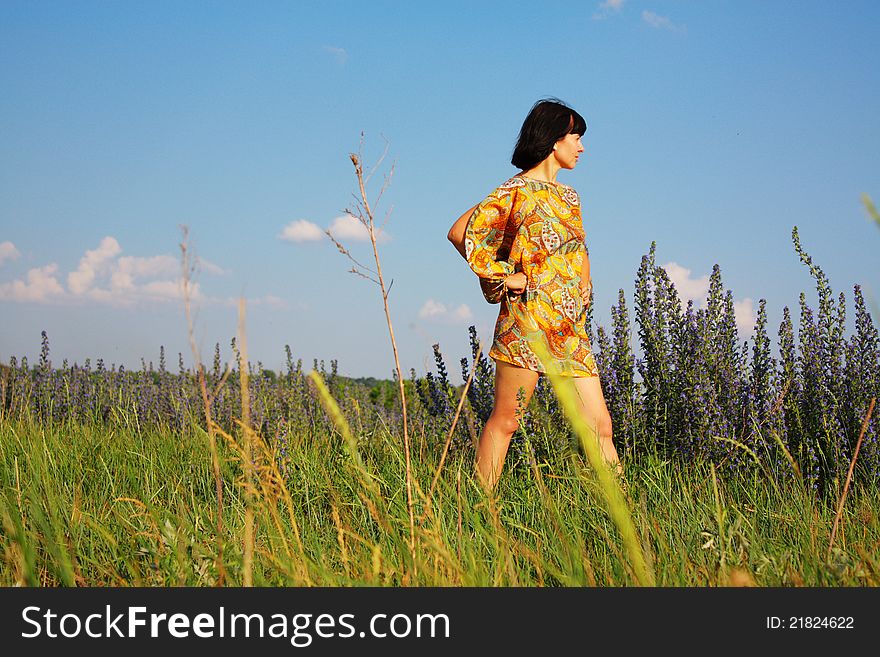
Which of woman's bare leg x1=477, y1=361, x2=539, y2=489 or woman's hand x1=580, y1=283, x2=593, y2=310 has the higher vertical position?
woman's hand x1=580, y1=283, x2=593, y2=310

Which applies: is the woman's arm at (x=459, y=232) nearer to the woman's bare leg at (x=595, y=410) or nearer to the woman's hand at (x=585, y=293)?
the woman's hand at (x=585, y=293)

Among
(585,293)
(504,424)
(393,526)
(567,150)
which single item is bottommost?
(393,526)

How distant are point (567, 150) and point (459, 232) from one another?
0.71 metres

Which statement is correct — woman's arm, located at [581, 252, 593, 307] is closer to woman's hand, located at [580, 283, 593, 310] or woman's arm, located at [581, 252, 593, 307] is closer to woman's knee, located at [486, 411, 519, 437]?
woman's hand, located at [580, 283, 593, 310]

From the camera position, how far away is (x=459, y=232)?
11.8 ft

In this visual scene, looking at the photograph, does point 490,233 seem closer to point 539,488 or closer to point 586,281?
point 586,281

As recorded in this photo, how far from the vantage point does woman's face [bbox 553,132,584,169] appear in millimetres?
3766

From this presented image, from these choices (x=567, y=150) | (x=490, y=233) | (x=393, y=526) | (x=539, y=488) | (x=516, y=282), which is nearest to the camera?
(x=539, y=488)

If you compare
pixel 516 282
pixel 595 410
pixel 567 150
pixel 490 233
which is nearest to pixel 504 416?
pixel 595 410

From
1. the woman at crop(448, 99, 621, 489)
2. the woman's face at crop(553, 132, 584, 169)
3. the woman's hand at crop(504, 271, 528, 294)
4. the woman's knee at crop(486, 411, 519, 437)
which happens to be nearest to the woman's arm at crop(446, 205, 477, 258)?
the woman at crop(448, 99, 621, 489)

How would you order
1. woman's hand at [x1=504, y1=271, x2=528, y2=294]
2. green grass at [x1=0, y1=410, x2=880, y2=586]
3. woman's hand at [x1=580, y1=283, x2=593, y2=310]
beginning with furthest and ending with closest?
woman's hand at [x1=580, y1=283, x2=593, y2=310]
woman's hand at [x1=504, y1=271, x2=528, y2=294]
green grass at [x1=0, y1=410, x2=880, y2=586]

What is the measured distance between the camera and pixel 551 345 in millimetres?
3557

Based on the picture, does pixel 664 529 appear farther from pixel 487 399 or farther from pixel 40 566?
pixel 40 566

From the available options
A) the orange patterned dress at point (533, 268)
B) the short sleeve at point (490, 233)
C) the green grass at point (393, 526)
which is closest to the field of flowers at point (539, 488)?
the green grass at point (393, 526)
